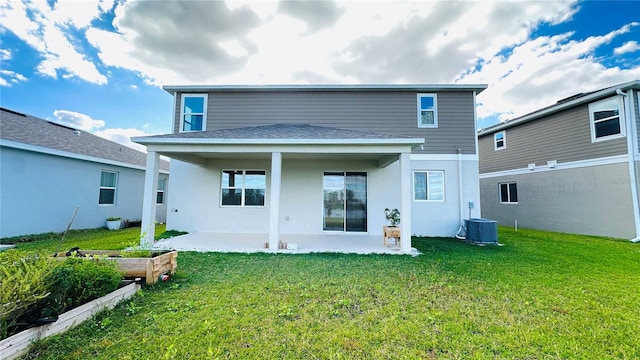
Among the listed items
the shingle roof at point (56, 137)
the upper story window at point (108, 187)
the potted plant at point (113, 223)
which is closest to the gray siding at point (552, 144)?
the potted plant at point (113, 223)

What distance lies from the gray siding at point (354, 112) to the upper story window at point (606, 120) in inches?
200

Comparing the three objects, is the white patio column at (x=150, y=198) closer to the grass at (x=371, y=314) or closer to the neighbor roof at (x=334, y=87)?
the grass at (x=371, y=314)

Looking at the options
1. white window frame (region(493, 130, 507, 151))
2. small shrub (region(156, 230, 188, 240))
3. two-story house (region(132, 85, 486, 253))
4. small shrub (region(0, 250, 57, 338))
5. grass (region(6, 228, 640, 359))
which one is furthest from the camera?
white window frame (region(493, 130, 507, 151))

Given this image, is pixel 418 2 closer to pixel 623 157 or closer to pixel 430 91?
pixel 430 91

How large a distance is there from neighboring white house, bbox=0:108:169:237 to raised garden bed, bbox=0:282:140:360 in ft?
12.2

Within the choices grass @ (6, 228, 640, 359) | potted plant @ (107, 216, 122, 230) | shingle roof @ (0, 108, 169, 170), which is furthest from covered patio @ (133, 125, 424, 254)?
shingle roof @ (0, 108, 169, 170)

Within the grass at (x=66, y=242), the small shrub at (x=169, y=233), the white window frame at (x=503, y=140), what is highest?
the white window frame at (x=503, y=140)

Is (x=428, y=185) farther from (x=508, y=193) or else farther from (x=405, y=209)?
(x=508, y=193)

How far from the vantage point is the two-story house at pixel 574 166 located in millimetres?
8906

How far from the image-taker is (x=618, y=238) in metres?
9.02

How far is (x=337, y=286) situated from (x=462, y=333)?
1.92 meters

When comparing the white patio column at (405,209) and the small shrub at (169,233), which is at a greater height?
→ the white patio column at (405,209)

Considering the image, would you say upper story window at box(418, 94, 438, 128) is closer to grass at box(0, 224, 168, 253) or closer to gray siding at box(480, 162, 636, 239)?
gray siding at box(480, 162, 636, 239)

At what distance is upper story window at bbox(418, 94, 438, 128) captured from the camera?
31.3 ft
